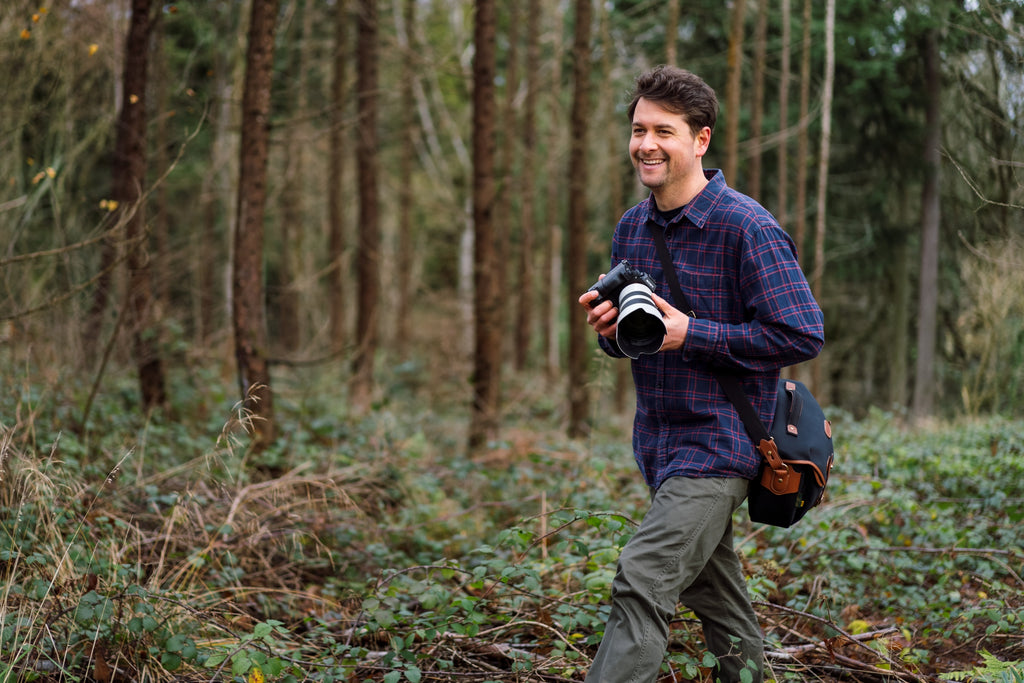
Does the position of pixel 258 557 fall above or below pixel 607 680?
below

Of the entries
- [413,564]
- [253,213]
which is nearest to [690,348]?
[413,564]

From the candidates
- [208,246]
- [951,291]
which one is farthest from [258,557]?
[951,291]

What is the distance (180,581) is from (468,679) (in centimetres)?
198

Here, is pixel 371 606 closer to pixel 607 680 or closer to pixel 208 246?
pixel 607 680

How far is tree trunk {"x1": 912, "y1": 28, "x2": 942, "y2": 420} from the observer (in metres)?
17.7

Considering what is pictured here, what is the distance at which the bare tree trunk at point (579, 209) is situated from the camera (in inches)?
484

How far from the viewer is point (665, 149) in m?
3.01

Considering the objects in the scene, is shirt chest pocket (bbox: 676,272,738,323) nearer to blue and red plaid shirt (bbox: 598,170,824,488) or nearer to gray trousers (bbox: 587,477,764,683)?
blue and red plaid shirt (bbox: 598,170,824,488)

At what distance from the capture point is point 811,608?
459cm

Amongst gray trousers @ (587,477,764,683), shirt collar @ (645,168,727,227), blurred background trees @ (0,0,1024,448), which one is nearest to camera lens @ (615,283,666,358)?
shirt collar @ (645,168,727,227)

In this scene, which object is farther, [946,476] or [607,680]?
[946,476]

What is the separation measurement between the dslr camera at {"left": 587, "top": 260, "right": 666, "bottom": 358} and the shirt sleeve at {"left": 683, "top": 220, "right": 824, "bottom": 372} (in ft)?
0.49

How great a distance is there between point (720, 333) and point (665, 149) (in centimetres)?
71

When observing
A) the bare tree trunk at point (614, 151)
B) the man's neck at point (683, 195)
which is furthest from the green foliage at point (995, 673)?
the bare tree trunk at point (614, 151)
